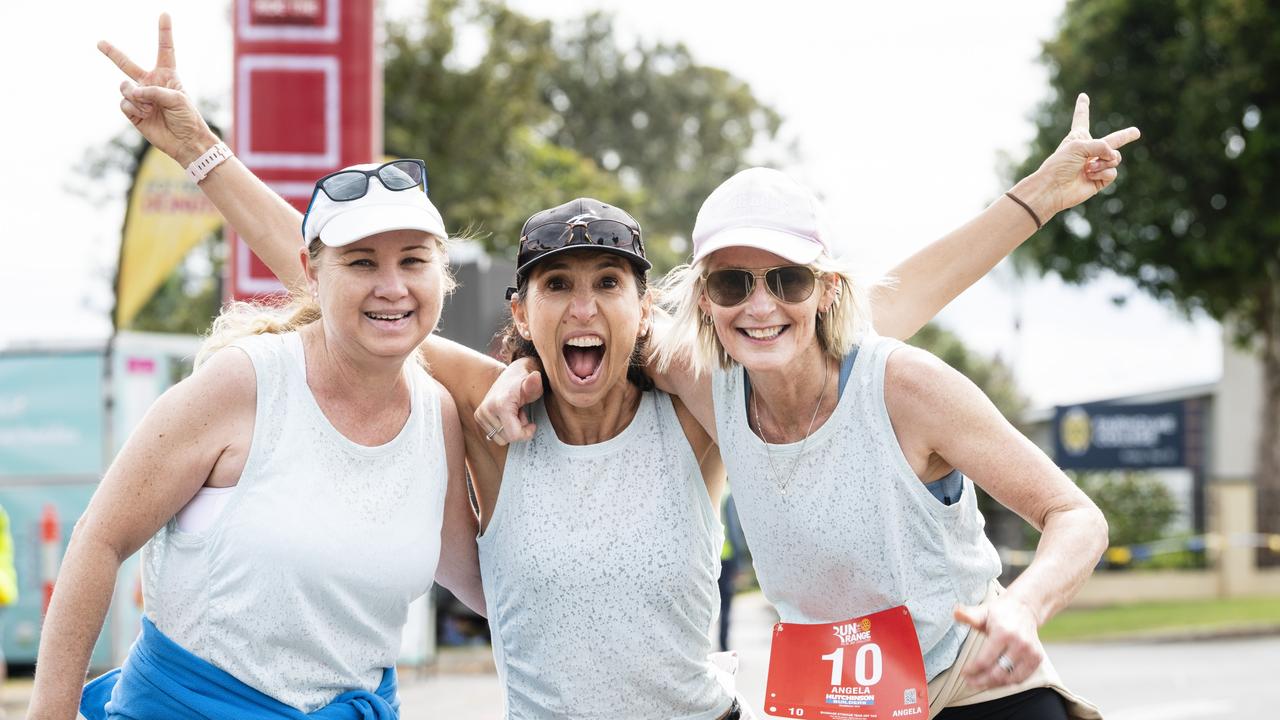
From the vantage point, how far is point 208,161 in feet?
12.0

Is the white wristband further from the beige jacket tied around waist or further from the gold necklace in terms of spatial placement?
the beige jacket tied around waist

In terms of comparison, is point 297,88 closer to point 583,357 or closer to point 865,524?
point 583,357

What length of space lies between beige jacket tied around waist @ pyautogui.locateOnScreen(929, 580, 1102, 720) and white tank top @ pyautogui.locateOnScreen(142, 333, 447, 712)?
3.90 ft

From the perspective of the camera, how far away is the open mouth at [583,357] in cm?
334

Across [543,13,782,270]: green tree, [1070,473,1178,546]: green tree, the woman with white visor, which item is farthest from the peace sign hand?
[543,13,782,270]: green tree

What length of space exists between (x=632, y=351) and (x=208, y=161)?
1.22 meters

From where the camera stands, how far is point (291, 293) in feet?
12.0

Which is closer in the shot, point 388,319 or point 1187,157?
point 388,319

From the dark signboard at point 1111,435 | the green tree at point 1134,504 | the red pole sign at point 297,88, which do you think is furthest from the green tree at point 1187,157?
the red pole sign at point 297,88

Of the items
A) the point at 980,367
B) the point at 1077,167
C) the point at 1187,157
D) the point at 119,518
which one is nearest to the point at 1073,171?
the point at 1077,167

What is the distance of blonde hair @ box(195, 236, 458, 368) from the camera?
3293 mm

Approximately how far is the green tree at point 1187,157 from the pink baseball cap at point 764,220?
2070 centimetres

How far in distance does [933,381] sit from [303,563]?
139cm

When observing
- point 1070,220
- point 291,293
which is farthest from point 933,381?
point 1070,220
